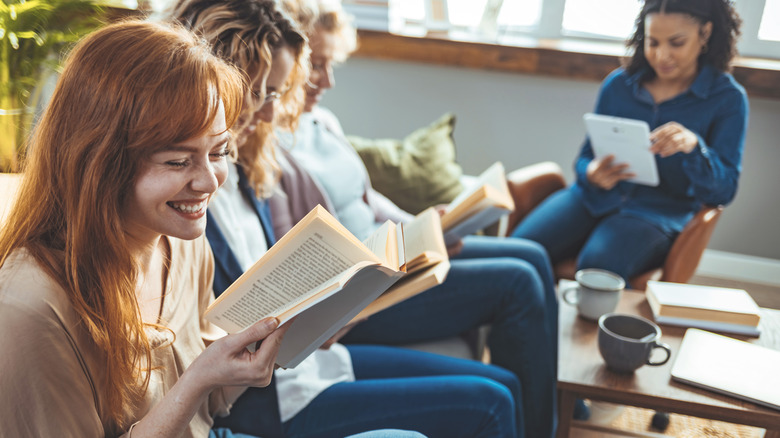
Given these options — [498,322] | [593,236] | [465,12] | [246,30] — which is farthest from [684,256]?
[465,12]

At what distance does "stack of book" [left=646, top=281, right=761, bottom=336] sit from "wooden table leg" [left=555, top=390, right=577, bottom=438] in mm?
340

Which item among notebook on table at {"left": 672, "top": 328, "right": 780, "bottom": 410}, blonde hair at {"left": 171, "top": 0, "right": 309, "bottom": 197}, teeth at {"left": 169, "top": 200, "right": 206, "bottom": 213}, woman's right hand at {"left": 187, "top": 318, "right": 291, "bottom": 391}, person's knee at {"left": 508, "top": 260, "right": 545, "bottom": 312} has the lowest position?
person's knee at {"left": 508, "top": 260, "right": 545, "bottom": 312}

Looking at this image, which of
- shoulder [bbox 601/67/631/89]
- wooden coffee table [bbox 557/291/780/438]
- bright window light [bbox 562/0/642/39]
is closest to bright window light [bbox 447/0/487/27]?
bright window light [bbox 562/0/642/39]

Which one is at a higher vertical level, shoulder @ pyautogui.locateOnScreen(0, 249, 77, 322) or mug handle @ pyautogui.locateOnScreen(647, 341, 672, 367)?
shoulder @ pyautogui.locateOnScreen(0, 249, 77, 322)

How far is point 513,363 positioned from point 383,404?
48 cm

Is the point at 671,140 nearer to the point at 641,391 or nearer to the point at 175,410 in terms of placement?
the point at 641,391

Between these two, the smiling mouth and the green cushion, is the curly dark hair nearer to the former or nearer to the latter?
the green cushion

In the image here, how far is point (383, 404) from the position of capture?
1131 mm

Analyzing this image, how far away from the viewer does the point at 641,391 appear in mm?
1185

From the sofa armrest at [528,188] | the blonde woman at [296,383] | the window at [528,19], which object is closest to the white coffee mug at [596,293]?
the blonde woman at [296,383]

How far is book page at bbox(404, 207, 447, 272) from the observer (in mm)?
1104

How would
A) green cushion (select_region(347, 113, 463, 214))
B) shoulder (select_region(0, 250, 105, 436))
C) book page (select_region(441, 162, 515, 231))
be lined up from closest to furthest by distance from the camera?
shoulder (select_region(0, 250, 105, 436))
book page (select_region(441, 162, 515, 231))
green cushion (select_region(347, 113, 463, 214))

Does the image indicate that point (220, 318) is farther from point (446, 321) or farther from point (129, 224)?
point (446, 321)

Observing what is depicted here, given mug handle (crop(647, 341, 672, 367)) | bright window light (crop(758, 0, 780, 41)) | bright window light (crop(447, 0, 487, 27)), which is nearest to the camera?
mug handle (crop(647, 341, 672, 367))
